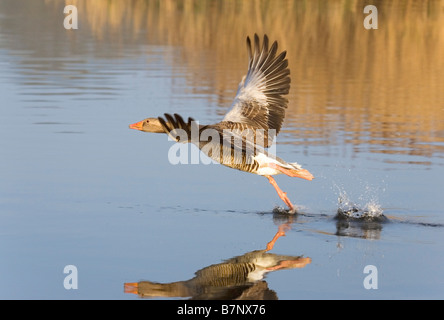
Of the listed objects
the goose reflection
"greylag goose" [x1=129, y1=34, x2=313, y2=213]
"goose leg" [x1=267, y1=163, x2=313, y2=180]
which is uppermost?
"greylag goose" [x1=129, y1=34, x2=313, y2=213]

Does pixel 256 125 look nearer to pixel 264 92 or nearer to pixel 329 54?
pixel 264 92

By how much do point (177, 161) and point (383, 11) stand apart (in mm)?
25410

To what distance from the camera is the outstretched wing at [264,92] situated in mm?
11188

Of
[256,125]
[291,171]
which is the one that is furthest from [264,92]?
[291,171]

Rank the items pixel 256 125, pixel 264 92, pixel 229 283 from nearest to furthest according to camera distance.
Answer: pixel 229 283 → pixel 256 125 → pixel 264 92

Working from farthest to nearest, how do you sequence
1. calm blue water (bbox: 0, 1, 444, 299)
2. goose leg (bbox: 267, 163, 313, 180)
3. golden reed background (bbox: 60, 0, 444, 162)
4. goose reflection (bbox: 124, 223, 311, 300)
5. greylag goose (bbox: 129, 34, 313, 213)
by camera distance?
golden reed background (bbox: 60, 0, 444, 162) → goose leg (bbox: 267, 163, 313, 180) → greylag goose (bbox: 129, 34, 313, 213) → calm blue water (bbox: 0, 1, 444, 299) → goose reflection (bbox: 124, 223, 311, 300)

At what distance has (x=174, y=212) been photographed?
10.9 metres

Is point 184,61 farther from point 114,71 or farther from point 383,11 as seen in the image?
point 383,11

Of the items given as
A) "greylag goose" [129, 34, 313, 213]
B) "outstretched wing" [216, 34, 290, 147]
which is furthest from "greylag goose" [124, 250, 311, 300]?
"outstretched wing" [216, 34, 290, 147]

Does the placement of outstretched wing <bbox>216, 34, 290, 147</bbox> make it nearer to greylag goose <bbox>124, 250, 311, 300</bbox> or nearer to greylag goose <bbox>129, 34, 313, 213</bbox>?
greylag goose <bbox>129, 34, 313, 213</bbox>

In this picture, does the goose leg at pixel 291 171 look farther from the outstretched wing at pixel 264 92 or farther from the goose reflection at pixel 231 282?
the goose reflection at pixel 231 282

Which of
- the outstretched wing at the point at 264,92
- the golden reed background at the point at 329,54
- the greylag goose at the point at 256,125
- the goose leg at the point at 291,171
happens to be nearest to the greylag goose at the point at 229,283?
the greylag goose at the point at 256,125

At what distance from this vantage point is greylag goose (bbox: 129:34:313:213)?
10.4 meters

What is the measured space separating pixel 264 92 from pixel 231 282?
11.9 feet
